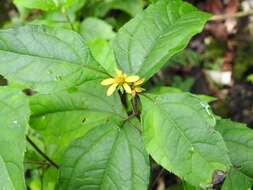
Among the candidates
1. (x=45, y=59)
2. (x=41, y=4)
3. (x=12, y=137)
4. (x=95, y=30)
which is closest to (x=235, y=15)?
(x=95, y=30)

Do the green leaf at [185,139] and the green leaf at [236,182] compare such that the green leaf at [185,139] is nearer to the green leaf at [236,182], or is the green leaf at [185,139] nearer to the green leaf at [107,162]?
the green leaf at [107,162]

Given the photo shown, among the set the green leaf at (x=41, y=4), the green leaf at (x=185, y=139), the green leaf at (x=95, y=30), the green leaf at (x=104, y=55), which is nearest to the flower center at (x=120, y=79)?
the green leaf at (x=185, y=139)

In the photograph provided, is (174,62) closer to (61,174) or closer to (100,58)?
(100,58)

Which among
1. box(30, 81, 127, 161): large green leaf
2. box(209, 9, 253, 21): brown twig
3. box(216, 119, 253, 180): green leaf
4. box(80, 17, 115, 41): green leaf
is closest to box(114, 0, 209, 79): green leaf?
box(30, 81, 127, 161): large green leaf

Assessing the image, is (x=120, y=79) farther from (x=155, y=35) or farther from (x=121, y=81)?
(x=155, y=35)

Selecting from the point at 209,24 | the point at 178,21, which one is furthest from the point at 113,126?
the point at 209,24

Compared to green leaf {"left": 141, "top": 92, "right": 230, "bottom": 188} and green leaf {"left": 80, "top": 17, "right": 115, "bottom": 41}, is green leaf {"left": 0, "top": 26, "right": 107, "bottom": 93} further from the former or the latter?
green leaf {"left": 80, "top": 17, "right": 115, "bottom": 41}
